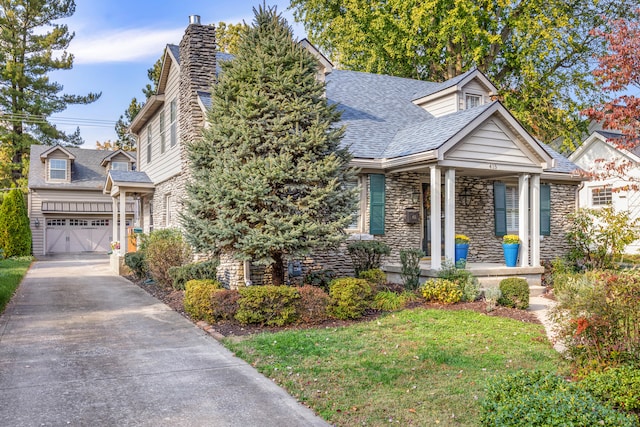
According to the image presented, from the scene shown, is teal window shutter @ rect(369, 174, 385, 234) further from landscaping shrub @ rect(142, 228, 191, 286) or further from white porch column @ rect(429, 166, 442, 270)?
landscaping shrub @ rect(142, 228, 191, 286)

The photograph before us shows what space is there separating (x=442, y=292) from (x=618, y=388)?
19.3ft

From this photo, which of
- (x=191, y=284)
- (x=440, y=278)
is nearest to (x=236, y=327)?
(x=191, y=284)

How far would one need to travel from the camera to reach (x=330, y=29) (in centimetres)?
2573

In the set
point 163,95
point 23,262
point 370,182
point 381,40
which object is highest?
point 381,40

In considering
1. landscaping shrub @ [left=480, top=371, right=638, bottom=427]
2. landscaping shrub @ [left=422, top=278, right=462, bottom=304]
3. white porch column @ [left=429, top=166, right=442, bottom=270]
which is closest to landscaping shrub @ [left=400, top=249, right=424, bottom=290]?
white porch column @ [left=429, top=166, right=442, bottom=270]

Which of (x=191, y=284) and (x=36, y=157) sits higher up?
(x=36, y=157)

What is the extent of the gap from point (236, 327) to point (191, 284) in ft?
5.52

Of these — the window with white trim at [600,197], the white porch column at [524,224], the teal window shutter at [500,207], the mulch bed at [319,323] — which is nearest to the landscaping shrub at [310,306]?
the mulch bed at [319,323]

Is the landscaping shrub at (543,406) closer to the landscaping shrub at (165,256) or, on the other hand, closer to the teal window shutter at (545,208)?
the landscaping shrub at (165,256)

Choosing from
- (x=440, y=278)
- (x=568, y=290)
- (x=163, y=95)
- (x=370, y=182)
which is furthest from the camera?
(x=163, y=95)

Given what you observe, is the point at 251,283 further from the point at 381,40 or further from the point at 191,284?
the point at 381,40

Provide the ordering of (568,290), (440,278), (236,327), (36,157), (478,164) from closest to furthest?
(568,290), (236,327), (440,278), (478,164), (36,157)

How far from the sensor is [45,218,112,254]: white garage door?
94.8 ft

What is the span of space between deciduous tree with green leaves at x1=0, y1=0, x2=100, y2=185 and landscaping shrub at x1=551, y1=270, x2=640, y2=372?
36.0 metres
